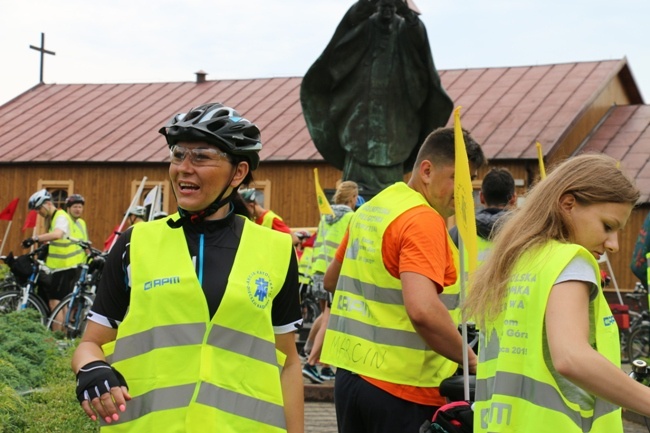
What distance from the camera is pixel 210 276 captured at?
3.58 meters

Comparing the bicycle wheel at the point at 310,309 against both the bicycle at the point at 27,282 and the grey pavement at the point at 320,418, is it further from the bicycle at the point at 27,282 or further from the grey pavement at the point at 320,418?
the grey pavement at the point at 320,418

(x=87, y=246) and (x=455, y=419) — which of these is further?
(x=87, y=246)

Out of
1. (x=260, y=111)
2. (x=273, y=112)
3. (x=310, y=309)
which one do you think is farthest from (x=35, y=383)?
(x=260, y=111)

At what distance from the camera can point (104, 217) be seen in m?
36.1

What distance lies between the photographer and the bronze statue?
1091cm

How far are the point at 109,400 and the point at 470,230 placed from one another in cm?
207

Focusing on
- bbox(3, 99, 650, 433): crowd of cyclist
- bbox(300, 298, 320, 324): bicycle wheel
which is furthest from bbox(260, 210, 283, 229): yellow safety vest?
bbox(3, 99, 650, 433): crowd of cyclist

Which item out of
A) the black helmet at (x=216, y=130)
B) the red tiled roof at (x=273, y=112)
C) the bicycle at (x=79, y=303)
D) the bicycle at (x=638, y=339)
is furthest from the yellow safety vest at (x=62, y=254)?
the red tiled roof at (x=273, y=112)

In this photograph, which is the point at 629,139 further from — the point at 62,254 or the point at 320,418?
the point at 320,418

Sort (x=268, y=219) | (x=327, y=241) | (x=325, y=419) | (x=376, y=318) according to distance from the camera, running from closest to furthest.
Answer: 1. (x=376, y=318)
2. (x=325, y=419)
3. (x=268, y=219)
4. (x=327, y=241)

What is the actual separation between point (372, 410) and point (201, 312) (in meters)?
1.53

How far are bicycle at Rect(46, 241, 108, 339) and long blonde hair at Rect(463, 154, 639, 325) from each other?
39.2 feet

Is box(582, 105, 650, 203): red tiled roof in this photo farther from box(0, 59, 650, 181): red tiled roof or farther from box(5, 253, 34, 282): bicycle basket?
box(5, 253, 34, 282): bicycle basket

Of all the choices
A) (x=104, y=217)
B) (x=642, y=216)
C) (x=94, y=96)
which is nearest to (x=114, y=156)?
(x=104, y=217)
